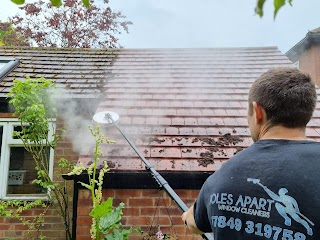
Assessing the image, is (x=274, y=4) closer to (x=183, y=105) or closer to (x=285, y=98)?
(x=285, y=98)

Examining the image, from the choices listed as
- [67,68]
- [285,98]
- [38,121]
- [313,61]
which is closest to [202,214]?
[285,98]

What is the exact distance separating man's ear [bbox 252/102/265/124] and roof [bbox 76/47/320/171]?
9.01 feet

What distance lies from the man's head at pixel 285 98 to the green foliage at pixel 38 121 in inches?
151

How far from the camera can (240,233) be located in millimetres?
1402

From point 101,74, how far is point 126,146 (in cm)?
324

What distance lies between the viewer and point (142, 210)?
425 cm

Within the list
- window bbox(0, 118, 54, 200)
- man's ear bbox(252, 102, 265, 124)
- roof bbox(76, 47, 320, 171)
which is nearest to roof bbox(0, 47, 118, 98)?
roof bbox(76, 47, 320, 171)

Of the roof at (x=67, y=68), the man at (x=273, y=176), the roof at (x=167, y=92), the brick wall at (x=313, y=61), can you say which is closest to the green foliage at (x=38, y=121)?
the roof at (x=167, y=92)

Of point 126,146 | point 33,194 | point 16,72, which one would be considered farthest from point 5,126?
point 126,146

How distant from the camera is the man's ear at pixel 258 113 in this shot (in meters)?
1.52

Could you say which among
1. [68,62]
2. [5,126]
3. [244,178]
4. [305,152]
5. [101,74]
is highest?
[68,62]

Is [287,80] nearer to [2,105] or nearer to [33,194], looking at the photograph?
[33,194]

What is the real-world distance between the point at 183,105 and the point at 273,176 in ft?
15.3

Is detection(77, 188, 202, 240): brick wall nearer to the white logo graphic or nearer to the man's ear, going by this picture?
the man's ear
